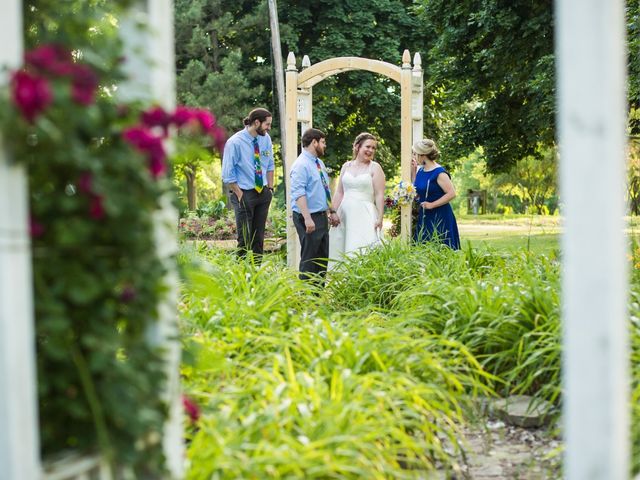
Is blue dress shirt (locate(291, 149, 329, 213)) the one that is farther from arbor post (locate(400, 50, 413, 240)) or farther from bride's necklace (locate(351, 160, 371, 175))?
arbor post (locate(400, 50, 413, 240))

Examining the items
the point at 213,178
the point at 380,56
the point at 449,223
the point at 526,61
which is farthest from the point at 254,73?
the point at 213,178

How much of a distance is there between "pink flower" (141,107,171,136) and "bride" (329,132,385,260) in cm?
627

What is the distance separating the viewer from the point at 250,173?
8570mm

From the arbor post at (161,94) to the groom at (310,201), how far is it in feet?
17.7

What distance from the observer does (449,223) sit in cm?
836

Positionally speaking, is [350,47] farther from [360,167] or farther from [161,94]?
[161,94]

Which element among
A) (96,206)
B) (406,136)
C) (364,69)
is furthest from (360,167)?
(96,206)

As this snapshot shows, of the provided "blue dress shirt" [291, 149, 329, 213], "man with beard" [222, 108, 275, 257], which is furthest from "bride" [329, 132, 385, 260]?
"man with beard" [222, 108, 275, 257]

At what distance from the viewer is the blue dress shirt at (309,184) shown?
780 centimetres

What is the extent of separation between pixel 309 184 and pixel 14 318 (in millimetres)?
5977

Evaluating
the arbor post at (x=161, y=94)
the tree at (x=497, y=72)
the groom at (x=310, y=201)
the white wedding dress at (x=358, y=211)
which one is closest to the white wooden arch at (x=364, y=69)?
the white wedding dress at (x=358, y=211)

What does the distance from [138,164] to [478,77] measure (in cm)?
1485

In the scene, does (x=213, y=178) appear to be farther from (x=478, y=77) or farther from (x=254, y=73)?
→ (x=478, y=77)

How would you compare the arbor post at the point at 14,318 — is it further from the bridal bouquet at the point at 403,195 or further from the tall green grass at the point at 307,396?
the bridal bouquet at the point at 403,195
